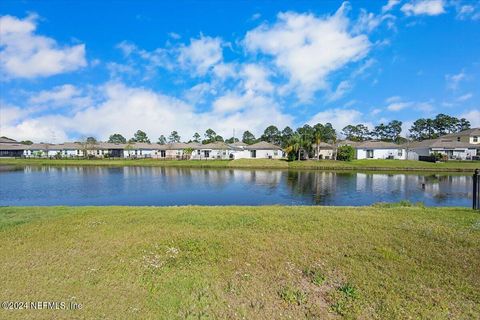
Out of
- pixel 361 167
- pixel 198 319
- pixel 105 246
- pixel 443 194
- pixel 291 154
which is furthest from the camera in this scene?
pixel 291 154

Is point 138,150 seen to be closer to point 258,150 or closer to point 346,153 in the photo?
point 258,150

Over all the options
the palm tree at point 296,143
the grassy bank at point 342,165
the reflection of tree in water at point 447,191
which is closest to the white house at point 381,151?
the grassy bank at point 342,165

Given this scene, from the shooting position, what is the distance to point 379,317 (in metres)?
5.11

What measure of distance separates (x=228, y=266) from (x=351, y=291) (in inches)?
111

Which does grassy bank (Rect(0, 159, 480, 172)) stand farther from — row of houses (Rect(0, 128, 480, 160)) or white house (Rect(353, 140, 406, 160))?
white house (Rect(353, 140, 406, 160))

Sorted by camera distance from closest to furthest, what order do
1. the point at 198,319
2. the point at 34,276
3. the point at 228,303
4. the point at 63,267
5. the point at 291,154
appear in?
the point at 198,319 → the point at 228,303 → the point at 34,276 → the point at 63,267 → the point at 291,154

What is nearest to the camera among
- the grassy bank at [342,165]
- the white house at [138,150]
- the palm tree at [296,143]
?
the grassy bank at [342,165]

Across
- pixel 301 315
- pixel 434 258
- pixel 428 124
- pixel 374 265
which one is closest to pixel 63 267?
pixel 301 315

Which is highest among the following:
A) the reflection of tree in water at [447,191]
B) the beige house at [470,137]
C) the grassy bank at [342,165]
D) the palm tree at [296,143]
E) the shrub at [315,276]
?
the beige house at [470,137]

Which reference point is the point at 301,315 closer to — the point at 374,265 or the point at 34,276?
the point at 374,265

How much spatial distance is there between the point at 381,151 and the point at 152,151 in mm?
65034

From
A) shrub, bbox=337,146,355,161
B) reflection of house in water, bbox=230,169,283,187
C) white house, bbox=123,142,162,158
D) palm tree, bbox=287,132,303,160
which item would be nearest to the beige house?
shrub, bbox=337,146,355,161

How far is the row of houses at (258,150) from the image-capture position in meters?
61.8

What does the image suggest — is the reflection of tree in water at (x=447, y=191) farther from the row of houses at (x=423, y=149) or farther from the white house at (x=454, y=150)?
the row of houses at (x=423, y=149)
